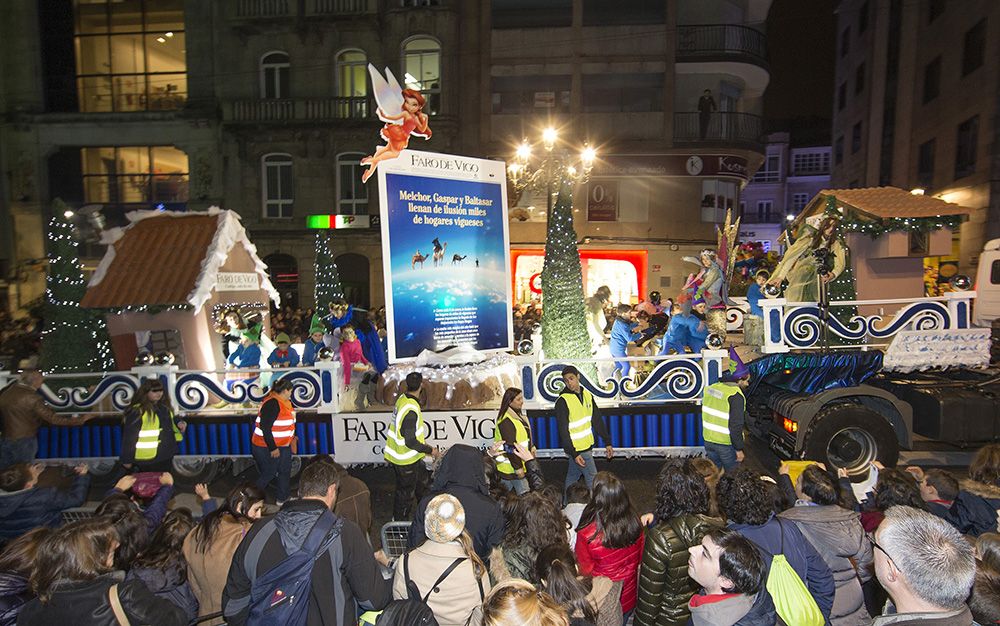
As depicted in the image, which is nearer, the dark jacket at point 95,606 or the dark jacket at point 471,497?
the dark jacket at point 95,606

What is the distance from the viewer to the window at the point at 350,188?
24.8 m

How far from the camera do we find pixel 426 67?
2486 cm

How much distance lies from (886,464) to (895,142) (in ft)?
86.9

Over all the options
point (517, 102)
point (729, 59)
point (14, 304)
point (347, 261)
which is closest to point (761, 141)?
point (729, 59)

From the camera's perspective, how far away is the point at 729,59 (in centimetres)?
2394

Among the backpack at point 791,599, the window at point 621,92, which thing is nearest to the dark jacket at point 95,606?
the backpack at point 791,599

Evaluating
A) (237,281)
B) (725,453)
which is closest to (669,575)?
(725,453)

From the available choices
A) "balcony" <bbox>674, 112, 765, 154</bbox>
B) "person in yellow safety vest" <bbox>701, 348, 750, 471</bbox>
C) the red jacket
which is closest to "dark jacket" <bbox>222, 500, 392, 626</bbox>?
the red jacket

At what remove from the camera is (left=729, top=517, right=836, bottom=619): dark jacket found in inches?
134

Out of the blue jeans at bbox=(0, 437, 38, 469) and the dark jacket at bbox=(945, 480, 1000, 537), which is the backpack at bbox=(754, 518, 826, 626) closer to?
the dark jacket at bbox=(945, 480, 1000, 537)

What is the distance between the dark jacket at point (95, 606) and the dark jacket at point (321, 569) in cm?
33

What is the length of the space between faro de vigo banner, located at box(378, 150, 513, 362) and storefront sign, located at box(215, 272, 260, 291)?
3971 mm

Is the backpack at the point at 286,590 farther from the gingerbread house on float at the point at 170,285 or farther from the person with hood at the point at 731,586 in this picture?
the gingerbread house on float at the point at 170,285

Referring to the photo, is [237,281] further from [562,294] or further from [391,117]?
[562,294]
